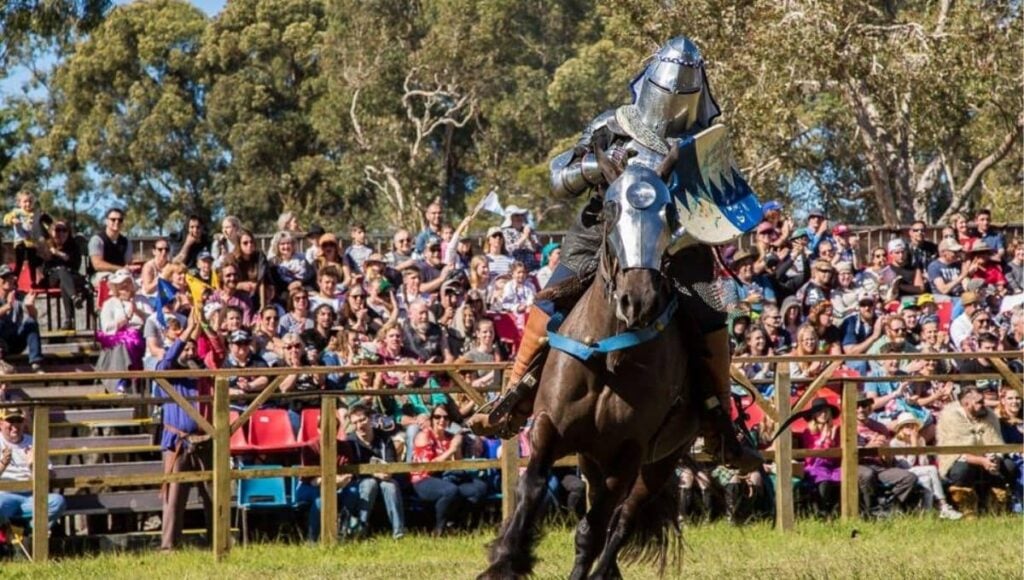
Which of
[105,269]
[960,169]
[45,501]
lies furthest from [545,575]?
[960,169]

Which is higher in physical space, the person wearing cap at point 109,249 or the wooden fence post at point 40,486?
the person wearing cap at point 109,249

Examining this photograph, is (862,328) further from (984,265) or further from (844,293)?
(984,265)

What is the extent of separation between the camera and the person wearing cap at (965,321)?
1639cm

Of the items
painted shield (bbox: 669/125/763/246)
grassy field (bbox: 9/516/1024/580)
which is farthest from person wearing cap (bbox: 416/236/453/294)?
painted shield (bbox: 669/125/763/246)

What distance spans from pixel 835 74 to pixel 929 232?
768cm

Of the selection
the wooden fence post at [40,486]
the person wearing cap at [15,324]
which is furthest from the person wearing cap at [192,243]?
the wooden fence post at [40,486]

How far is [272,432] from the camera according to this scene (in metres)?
13.2

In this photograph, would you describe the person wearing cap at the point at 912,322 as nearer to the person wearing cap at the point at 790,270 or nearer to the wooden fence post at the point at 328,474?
the person wearing cap at the point at 790,270

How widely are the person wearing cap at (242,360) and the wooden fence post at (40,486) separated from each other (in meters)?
2.01

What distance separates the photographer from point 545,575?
34.4 feet

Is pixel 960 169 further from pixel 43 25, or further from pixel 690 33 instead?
pixel 43 25

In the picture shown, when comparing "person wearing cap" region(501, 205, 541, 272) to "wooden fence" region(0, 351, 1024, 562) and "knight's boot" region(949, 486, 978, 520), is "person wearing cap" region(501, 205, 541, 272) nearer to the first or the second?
"wooden fence" region(0, 351, 1024, 562)

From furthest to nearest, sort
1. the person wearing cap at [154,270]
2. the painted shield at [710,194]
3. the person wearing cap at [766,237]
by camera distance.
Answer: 1. the person wearing cap at [766,237]
2. the person wearing cap at [154,270]
3. the painted shield at [710,194]

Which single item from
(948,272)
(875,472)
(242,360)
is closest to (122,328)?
(242,360)
